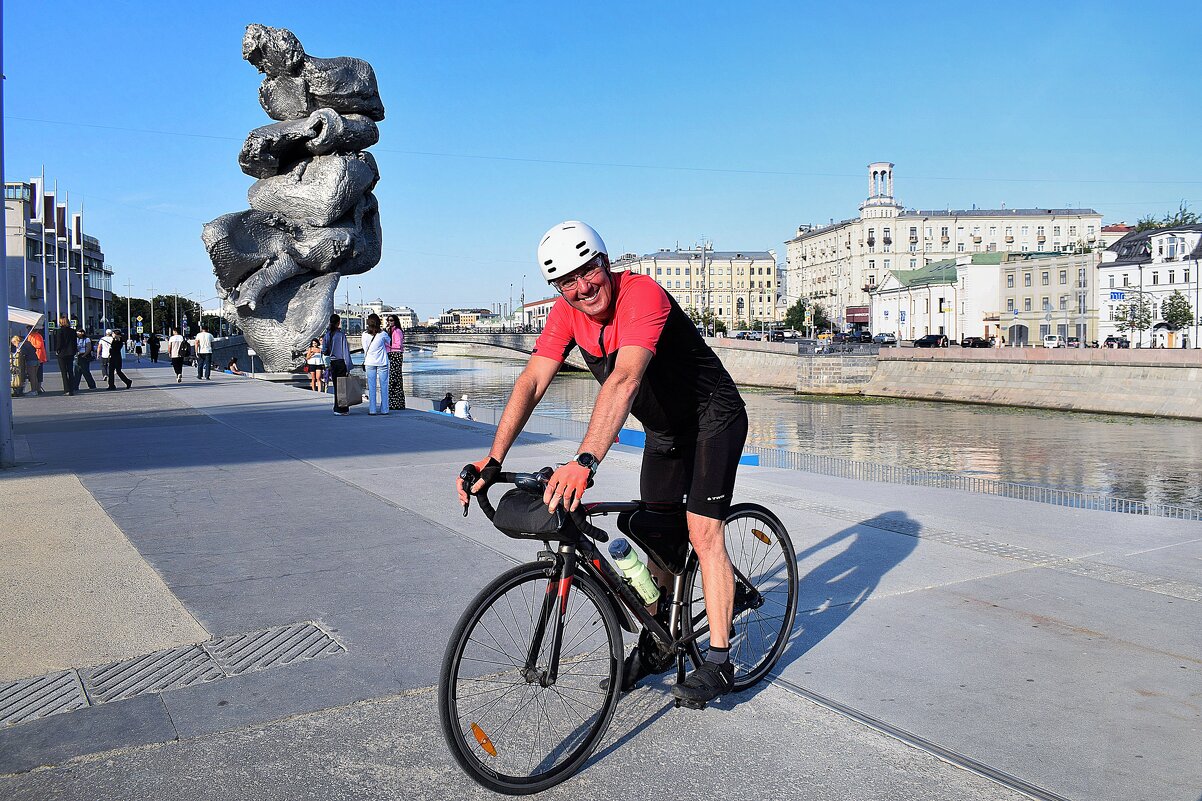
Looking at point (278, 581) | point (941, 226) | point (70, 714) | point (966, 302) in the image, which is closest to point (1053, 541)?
point (278, 581)

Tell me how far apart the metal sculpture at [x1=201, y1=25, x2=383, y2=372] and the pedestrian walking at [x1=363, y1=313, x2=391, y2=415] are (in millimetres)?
22790

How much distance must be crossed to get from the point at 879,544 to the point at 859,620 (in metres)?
1.77

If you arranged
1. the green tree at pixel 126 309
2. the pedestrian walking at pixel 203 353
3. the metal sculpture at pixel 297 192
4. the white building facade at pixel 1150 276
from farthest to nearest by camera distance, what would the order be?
the green tree at pixel 126 309
the white building facade at pixel 1150 276
the metal sculpture at pixel 297 192
the pedestrian walking at pixel 203 353

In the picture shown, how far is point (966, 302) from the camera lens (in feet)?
320

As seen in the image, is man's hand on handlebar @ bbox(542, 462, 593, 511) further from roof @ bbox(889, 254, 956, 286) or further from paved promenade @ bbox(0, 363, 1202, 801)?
roof @ bbox(889, 254, 956, 286)

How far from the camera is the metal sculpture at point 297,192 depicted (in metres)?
38.2

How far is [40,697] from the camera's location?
3750mm

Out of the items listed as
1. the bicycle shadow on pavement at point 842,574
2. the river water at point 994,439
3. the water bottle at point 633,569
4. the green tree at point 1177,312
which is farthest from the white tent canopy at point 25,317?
the green tree at point 1177,312

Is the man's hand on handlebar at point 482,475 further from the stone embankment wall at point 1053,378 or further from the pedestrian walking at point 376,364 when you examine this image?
the stone embankment wall at point 1053,378

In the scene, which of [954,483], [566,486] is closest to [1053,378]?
[954,483]

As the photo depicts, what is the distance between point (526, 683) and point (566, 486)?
0.77 m

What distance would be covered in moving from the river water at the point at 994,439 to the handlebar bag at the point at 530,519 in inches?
583

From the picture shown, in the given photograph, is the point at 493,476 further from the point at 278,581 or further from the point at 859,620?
the point at 278,581

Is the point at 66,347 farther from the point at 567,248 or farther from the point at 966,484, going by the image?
the point at 567,248
